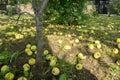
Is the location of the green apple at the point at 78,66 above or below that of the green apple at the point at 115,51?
above

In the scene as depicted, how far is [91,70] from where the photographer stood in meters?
5.28

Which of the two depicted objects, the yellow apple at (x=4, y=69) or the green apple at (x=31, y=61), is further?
the green apple at (x=31, y=61)

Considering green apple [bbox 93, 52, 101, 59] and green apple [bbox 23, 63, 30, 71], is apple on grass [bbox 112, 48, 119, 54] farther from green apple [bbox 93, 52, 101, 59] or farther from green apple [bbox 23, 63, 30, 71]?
green apple [bbox 23, 63, 30, 71]

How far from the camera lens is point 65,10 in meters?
9.46

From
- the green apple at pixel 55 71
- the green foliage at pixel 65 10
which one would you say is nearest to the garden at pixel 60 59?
the green apple at pixel 55 71

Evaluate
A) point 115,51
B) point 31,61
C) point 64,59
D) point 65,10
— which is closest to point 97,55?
point 115,51

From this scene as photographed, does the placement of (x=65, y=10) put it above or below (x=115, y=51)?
above

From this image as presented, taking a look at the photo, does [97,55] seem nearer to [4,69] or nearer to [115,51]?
[115,51]

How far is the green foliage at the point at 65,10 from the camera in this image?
9.41 meters

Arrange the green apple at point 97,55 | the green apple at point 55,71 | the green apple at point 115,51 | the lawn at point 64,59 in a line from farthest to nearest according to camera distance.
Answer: the green apple at point 115,51 < the green apple at point 97,55 < the lawn at point 64,59 < the green apple at point 55,71

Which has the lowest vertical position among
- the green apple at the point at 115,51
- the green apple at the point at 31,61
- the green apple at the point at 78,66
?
the green apple at the point at 115,51

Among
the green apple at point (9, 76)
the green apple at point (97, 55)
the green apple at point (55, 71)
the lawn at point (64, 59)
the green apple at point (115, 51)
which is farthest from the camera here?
the green apple at point (115, 51)

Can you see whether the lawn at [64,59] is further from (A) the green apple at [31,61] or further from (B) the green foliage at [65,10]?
(B) the green foliage at [65,10]

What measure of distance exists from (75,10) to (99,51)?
3612mm
